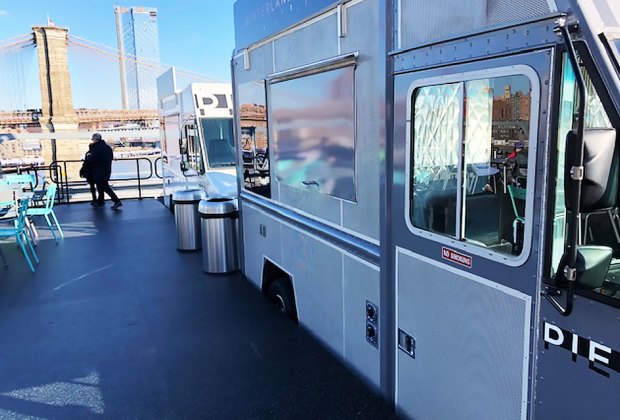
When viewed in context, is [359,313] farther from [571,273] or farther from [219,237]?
[219,237]

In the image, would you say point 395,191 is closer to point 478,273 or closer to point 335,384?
point 478,273

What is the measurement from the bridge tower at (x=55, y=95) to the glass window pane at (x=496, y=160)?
2354 cm

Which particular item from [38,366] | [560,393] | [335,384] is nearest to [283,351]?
[335,384]

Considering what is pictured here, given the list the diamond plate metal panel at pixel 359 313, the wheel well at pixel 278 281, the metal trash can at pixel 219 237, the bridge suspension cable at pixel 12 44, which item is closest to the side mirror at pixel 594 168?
the diamond plate metal panel at pixel 359 313

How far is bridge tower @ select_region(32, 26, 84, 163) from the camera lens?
22.1 metres

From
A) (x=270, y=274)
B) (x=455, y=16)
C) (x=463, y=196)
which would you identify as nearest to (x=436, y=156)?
(x=463, y=196)

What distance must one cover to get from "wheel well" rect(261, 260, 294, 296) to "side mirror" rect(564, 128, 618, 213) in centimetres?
298

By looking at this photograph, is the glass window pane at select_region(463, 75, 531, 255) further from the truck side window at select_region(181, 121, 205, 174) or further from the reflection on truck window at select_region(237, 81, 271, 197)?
the truck side window at select_region(181, 121, 205, 174)

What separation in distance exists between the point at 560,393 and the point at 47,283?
516cm

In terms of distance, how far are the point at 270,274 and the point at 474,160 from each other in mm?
2822

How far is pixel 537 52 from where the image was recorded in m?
1.55

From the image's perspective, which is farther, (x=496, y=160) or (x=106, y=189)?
(x=106, y=189)

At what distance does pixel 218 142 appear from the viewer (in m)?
7.68

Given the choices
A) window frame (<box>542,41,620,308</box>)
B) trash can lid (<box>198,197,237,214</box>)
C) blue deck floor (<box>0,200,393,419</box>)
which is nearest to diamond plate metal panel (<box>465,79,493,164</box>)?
window frame (<box>542,41,620,308</box>)
